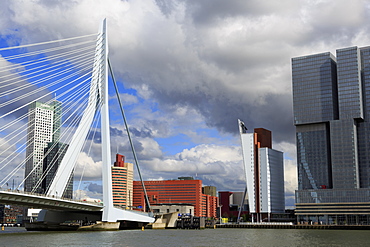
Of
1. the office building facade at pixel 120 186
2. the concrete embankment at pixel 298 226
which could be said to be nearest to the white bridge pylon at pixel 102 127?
the concrete embankment at pixel 298 226

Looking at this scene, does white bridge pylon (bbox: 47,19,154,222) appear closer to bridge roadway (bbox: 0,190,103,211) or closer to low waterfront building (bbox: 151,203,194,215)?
bridge roadway (bbox: 0,190,103,211)

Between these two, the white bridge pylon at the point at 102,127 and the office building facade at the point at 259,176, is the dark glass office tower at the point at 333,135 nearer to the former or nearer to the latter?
the office building facade at the point at 259,176

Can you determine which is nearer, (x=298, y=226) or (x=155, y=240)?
(x=155, y=240)

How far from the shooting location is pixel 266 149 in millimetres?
163125

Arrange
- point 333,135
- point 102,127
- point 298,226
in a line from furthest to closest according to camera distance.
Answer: point 333,135, point 298,226, point 102,127

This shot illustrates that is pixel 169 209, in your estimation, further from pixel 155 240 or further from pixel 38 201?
pixel 155 240

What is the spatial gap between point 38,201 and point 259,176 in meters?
110

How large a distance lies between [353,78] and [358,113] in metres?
10.8

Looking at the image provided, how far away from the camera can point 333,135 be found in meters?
146

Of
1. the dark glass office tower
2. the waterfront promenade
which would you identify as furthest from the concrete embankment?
the dark glass office tower

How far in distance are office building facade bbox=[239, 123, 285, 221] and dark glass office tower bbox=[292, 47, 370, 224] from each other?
1105 cm

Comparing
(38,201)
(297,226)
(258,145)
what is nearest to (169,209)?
(258,145)

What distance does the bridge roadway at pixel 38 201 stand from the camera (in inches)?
2259

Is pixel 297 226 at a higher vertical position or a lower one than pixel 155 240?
lower
